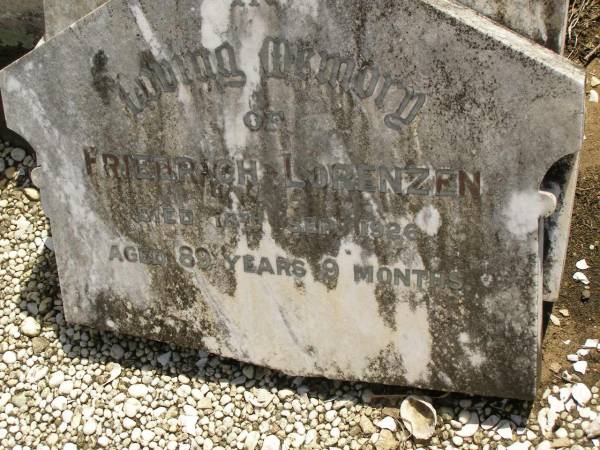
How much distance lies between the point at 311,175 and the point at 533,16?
3.06ft

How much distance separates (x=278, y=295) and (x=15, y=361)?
1.36 metres

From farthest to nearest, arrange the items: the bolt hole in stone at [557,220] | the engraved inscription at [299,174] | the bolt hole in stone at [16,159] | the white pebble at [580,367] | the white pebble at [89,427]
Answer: the bolt hole in stone at [16,159], the white pebble at [89,427], the white pebble at [580,367], the bolt hole in stone at [557,220], the engraved inscription at [299,174]

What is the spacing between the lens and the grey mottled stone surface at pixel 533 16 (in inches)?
113

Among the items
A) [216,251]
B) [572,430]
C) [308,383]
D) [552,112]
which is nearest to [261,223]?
[216,251]

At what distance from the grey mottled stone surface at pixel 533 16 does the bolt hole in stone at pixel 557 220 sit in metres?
0.43

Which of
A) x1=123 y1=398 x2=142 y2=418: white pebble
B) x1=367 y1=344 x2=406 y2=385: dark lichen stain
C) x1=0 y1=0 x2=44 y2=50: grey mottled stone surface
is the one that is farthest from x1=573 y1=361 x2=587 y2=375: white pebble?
x1=0 y1=0 x2=44 y2=50: grey mottled stone surface

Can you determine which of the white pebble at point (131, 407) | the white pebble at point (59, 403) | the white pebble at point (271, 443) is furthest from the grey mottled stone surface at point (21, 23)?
the white pebble at point (271, 443)

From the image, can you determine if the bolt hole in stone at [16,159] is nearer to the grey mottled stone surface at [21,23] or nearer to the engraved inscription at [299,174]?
the grey mottled stone surface at [21,23]

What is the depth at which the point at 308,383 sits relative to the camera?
361cm

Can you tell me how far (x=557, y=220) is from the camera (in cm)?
319

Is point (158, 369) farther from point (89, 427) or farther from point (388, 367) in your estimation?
point (388, 367)

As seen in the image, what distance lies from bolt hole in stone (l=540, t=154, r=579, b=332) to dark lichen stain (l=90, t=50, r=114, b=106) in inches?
65.0

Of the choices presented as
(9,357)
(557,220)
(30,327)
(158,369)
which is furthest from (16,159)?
(557,220)

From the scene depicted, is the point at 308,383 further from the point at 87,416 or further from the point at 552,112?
the point at 552,112
